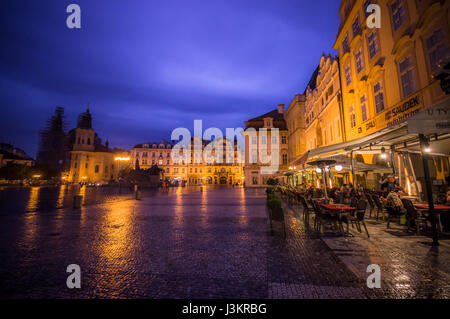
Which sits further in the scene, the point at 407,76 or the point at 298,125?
the point at 298,125

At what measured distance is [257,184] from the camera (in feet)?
157

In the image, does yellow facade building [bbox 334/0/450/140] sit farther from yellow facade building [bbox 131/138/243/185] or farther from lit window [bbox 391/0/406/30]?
yellow facade building [bbox 131/138/243/185]

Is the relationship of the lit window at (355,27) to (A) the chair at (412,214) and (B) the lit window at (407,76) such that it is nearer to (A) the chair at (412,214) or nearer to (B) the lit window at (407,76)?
(B) the lit window at (407,76)

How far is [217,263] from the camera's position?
423cm

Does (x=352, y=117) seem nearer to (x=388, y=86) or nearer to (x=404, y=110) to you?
(x=388, y=86)

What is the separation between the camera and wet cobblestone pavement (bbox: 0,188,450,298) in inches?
125

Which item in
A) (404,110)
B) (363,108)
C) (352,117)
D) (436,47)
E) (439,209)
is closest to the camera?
(439,209)

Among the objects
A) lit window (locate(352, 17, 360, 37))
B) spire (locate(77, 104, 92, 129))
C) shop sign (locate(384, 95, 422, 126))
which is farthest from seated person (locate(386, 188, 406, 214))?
spire (locate(77, 104, 92, 129))

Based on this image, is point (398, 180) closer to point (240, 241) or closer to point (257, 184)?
point (240, 241)

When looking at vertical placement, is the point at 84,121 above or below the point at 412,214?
above

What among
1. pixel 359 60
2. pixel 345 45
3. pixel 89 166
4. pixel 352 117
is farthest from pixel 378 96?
pixel 89 166
